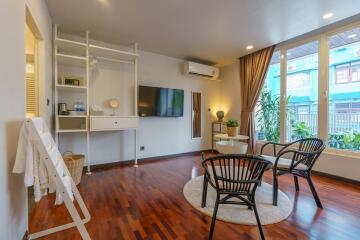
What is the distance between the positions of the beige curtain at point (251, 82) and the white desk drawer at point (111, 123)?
102 inches

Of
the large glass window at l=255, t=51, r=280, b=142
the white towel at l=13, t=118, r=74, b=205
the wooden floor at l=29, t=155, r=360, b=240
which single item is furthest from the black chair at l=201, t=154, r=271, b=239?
the large glass window at l=255, t=51, r=280, b=142

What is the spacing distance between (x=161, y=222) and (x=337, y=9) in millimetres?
3543

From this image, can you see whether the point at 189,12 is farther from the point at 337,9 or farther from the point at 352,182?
the point at 352,182

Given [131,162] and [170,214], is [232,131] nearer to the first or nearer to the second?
[170,214]

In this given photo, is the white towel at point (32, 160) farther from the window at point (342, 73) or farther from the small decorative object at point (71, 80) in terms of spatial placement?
the window at point (342, 73)

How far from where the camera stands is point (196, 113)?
16.3 feet

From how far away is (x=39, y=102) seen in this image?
2264 mm

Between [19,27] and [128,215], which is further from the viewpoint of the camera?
[128,215]

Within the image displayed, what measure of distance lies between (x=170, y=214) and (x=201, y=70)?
143 inches

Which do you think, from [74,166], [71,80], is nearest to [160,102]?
[71,80]

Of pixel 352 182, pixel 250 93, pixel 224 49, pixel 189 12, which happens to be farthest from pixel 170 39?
pixel 352 182

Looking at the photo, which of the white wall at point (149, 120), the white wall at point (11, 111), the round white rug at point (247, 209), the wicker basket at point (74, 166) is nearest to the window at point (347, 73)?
the round white rug at point (247, 209)

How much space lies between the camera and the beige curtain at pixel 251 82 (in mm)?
3973

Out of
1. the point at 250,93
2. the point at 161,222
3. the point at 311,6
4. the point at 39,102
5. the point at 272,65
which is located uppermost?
the point at 311,6
